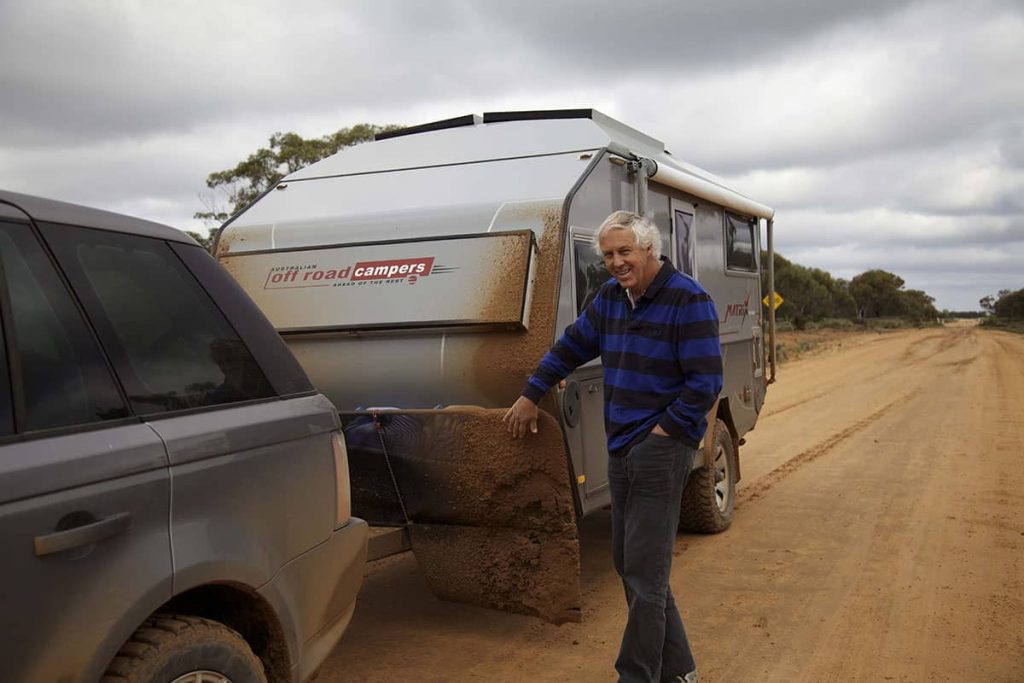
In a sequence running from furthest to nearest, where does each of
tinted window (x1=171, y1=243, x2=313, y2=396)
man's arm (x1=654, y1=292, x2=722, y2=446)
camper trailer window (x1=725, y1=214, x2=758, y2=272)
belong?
1. camper trailer window (x1=725, y1=214, x2=758, y2=272)
2. man's arm (x1=654, y1=292, x2=722, y2=446)
3. tinted window (x1=171, y1=243, x2=313, y2=396)

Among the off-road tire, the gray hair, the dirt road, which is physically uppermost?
the gray hair

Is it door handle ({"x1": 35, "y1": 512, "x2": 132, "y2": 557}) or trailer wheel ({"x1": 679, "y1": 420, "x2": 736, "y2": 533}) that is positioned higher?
door handle ({"x1": 35, "y1": 512, "x2": 132, "y2": 557})

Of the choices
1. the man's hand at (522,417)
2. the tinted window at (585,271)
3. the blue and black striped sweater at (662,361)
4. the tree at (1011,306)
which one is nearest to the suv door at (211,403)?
the man's hand at (522,417)

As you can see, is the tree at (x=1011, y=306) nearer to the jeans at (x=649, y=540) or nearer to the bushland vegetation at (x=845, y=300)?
the bushland vegetation at (x=845, y=300)

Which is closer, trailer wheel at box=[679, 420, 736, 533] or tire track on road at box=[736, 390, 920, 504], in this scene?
trailer wheel at box=[679, 420, 736, 533]

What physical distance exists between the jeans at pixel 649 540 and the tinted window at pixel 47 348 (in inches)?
83.7

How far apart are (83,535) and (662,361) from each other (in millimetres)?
2352

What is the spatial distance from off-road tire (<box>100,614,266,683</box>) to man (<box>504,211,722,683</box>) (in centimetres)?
171

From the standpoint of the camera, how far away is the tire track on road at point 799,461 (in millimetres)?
8820

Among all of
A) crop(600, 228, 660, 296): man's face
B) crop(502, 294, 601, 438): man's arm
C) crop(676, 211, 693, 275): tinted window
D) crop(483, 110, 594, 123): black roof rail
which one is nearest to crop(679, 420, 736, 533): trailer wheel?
crop(676, 211, 693, 275): tinted window

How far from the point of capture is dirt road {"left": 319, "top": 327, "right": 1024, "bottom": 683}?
4.63 meters

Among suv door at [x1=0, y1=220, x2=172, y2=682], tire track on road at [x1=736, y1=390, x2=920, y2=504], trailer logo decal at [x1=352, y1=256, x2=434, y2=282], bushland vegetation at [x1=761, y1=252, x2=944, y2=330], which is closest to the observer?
suv door at [x1=0, y1=220, x2=172, y2=682]

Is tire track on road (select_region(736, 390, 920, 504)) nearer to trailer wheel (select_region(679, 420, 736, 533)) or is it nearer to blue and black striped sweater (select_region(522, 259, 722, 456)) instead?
trailer wheel (select_region(679, 420, 736, 533))

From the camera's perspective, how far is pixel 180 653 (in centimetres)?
248
